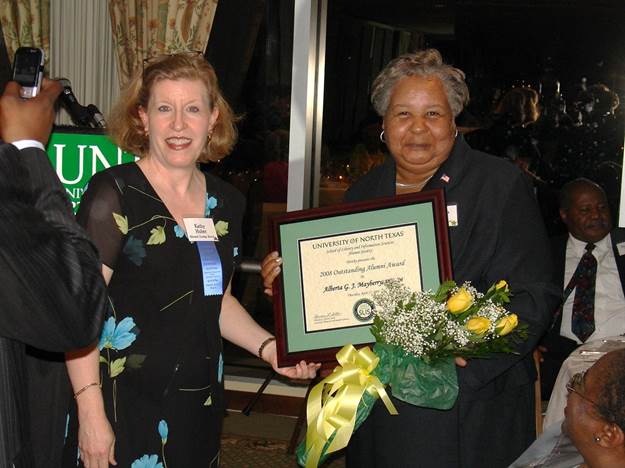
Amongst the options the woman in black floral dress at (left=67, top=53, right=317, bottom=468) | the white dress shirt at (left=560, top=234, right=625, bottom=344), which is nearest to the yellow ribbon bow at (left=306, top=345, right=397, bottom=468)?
the woman in black floral dress at (left=67, top=53, right=317, bottom=468)

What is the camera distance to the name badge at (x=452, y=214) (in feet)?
8.54

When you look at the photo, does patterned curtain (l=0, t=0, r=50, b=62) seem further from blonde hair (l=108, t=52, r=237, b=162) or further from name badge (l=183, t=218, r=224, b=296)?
name badge (l=183, t=218, r=224, b=296)

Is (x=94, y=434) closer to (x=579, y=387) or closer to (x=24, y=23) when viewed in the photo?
(x=579, y=387)

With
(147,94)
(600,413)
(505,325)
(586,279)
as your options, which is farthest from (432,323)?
(586,279)

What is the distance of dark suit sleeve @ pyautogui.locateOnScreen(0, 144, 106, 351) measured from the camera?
1603mm

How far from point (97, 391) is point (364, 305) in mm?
774

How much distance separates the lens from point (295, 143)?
6156 millimetres

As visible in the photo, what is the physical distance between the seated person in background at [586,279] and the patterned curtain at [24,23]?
373 centimetres

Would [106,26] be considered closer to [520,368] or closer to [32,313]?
[520,368]

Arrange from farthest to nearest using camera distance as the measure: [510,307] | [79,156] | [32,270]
A: [79,156] < [510,307] < [32,270]

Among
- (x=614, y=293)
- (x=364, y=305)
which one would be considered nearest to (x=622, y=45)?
(x=614, y=293)

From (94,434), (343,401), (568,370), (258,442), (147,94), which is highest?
(147,94)

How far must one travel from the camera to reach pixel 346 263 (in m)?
2.60

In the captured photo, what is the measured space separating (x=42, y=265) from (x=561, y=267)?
13.8ft
